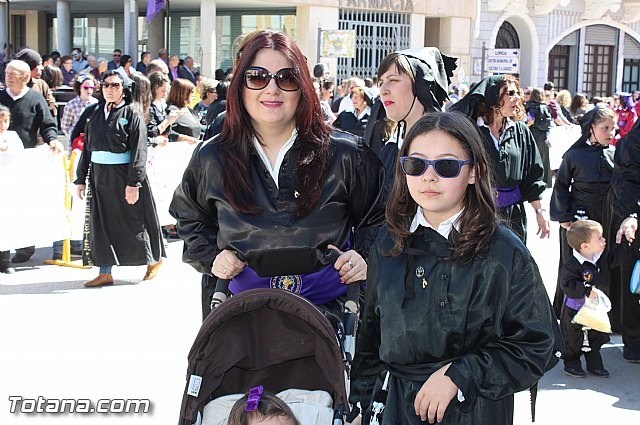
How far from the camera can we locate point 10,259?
399 inches

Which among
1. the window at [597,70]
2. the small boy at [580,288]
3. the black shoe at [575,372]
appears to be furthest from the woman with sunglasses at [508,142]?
the window at [597,70]

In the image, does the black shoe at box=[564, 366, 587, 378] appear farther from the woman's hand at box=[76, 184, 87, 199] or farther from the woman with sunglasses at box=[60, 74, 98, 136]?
the woman with sunglasses at box=[60, 74, 98, 136]

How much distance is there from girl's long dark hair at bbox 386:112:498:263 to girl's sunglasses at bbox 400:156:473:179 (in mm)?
71

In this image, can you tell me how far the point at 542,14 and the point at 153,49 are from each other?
15045 millimetres

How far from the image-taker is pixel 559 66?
126 ft

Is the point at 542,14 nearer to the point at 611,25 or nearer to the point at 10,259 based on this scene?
the point at 611,25

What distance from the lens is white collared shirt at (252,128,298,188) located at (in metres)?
3.71

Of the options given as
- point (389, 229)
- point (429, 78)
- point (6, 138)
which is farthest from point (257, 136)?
point (6, 138)

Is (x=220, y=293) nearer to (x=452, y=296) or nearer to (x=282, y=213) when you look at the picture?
(x=282, y=213)

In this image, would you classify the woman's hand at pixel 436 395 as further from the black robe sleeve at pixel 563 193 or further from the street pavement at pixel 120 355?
the black robe sleeve at pixel 563 193

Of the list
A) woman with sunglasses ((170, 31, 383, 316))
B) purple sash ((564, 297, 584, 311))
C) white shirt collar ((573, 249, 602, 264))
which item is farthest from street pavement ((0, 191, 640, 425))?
woman with sunglasses ((170, 31, 383, 316))

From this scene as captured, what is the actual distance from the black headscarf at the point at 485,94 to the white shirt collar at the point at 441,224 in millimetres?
3100

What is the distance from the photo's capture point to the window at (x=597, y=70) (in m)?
38.9

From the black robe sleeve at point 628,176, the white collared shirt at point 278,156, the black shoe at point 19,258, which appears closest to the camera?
the white collared shirt at point 278,156
